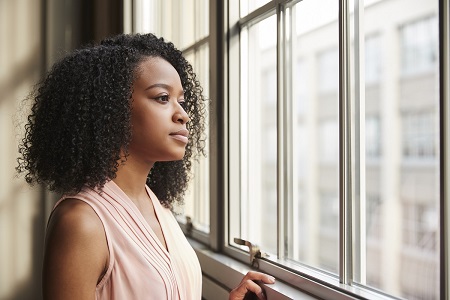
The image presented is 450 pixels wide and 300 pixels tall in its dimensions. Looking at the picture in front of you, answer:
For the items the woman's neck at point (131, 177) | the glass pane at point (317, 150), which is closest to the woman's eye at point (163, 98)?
the woman's neck at point (131, 177)

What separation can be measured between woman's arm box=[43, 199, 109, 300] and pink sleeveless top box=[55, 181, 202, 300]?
0.07 feet

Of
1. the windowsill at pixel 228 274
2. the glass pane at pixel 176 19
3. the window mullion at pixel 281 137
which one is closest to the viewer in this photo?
the windowsill at pixel 228 274

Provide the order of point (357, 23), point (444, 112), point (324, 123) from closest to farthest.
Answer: point (444, 112) < point (357, 23) < point (324, 123)

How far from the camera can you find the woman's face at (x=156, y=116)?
0.99 metres

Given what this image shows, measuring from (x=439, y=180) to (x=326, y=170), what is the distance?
752 inches

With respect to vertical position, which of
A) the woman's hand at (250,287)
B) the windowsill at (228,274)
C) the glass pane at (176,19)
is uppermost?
the glass pane at (176,19)

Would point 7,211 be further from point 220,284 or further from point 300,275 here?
point 300,275

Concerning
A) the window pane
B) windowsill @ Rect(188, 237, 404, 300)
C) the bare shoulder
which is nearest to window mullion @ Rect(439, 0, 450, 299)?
windowsill @ Rect(188, 237, 404, 300)

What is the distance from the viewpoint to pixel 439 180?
81 cm

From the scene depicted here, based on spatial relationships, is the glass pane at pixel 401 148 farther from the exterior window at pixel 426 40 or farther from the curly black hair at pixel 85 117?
the curly black hair at pixel 85 117

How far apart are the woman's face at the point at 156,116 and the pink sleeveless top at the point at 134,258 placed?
11 centimetres

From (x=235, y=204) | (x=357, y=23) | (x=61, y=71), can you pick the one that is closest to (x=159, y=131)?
(x=61, y=71)

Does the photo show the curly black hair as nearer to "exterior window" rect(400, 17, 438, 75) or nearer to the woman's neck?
the woman's neck

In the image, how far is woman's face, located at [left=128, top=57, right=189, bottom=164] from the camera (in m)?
0.99
